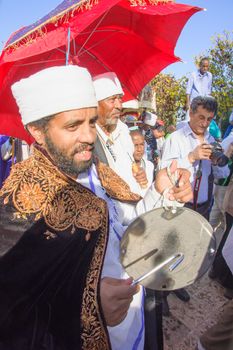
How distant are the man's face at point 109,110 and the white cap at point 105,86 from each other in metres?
0.05

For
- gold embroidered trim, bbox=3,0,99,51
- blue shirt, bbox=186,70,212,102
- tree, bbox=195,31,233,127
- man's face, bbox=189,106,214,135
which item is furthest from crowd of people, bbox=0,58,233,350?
tree, bbox=195,31,233,127

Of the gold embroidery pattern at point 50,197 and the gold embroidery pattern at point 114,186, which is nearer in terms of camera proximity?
the gold embroidery pattern at point 50,197

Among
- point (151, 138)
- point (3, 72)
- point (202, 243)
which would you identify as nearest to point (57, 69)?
point (3, 72)

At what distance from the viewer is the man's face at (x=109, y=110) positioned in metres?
2.78

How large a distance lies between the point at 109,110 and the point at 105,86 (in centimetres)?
23

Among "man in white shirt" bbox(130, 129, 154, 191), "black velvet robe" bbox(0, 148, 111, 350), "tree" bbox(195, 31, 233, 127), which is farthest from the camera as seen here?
"tree" bbox(195, 31, 233, 127)

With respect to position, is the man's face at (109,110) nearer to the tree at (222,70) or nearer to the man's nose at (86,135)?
the man's nose at (86,135)

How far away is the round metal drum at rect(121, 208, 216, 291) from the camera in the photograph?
1.38 m

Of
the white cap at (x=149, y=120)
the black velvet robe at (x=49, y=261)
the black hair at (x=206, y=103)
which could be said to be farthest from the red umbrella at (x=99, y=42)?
the white cap at (x=149, y=120)

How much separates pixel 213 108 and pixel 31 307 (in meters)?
2.81

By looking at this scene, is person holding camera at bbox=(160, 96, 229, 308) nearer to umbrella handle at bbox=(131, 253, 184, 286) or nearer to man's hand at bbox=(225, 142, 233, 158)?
man's hand at bbox=(225, 142, 233, 158)

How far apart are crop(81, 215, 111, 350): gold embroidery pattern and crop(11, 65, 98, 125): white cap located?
2.17ft

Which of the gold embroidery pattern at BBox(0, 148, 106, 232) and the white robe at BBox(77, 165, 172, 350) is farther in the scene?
the white robe at BBox(77, 165, 172, 350)

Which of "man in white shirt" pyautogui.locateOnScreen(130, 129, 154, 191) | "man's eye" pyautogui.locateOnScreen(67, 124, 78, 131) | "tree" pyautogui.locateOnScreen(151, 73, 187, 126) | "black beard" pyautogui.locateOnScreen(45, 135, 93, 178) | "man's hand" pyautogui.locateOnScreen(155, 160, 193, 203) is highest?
"man's eye" pyautogui.locateOnScreen(67, 124, 78, 131)
